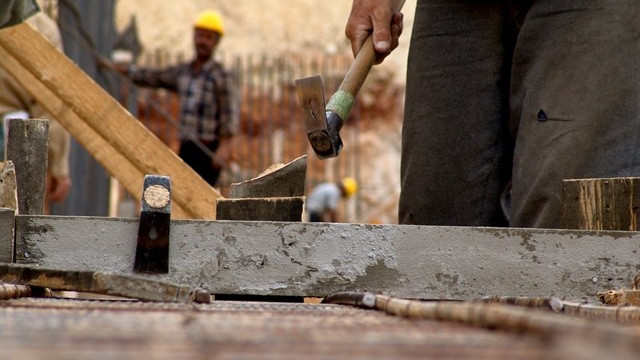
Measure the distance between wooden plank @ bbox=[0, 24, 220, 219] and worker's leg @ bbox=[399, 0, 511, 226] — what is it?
2.39 feet

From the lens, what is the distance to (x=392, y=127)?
21.6 metres

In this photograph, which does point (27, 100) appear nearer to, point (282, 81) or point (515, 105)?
point (515, 105)

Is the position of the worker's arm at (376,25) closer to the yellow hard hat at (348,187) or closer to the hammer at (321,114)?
the hammer at (321,114)

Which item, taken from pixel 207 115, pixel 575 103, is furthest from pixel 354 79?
pixel 207 115

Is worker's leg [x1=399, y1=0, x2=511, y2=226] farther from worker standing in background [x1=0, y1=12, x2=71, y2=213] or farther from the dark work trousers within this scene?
the dark work trousers

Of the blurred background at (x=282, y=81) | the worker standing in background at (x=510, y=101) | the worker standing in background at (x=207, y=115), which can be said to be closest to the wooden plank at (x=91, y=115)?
the worker standing in background at (x=510, y=101)

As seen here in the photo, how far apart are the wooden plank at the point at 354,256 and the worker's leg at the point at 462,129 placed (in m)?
1.00

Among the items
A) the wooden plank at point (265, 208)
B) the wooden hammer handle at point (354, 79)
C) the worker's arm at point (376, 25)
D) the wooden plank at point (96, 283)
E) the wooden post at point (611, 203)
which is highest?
the worker's arm at point (376, 25)

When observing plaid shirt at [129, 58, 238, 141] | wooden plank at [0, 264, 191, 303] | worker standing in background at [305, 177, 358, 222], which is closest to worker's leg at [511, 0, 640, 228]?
wooden plank at [0, 264, 191, 303]

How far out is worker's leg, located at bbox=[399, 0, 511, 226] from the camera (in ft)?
12.5

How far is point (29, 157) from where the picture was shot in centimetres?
309

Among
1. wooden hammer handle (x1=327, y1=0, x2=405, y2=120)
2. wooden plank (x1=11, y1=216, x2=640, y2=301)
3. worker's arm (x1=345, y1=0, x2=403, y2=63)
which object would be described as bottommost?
wooden plank (x1=11, y1=216, x2=640, y2=301)

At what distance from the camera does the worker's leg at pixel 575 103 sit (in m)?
3.41

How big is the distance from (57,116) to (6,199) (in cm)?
142
